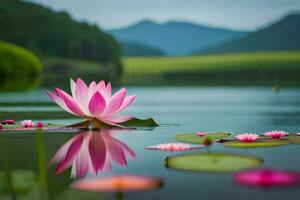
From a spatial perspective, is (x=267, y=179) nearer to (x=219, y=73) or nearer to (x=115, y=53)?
(x=219, y=73)

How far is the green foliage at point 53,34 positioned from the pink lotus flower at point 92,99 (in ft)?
92.7

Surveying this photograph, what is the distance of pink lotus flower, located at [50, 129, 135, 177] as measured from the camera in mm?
1299

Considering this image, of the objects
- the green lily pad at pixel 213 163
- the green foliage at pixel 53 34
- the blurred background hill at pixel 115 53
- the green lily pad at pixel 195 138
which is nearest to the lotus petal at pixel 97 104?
the green lily pad at pixel 195 138

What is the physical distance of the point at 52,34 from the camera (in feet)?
127

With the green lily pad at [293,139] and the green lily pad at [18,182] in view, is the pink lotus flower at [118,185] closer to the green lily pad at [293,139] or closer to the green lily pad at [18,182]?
the green lily pad at [18,182]

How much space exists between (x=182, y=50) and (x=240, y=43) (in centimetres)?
956

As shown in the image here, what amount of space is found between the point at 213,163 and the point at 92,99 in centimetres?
71

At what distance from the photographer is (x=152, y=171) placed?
49.5 inches

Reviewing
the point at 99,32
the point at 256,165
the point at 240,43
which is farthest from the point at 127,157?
the point at 240,43

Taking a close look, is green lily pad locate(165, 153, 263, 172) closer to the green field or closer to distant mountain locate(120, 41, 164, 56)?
the green field

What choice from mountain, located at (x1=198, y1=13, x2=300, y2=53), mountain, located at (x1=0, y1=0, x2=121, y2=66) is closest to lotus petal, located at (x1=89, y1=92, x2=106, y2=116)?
mountain, located at (x1=0, y1=0, x2=121, y2=66)

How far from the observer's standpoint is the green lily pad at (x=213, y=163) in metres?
1.18

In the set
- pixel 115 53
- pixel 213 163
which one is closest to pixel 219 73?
pixel 115 53

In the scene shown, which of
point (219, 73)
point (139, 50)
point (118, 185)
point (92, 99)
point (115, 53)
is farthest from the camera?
point (139, 50)
